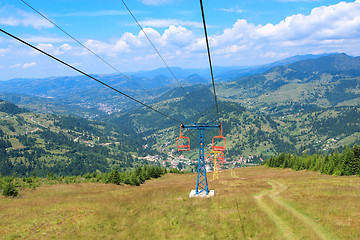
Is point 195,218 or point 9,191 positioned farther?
point 9,191

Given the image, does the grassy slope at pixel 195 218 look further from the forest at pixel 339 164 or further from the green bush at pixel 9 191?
the forest at pixel 339 164

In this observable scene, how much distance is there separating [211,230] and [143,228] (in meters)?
8.15

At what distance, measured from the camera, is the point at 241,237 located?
2239 cm

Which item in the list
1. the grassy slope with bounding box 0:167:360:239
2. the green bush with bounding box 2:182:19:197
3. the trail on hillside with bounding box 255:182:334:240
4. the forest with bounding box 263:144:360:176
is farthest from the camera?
the forest with bounding box 263:144:360:176

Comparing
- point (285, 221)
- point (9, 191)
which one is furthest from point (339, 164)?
point (9, 191)

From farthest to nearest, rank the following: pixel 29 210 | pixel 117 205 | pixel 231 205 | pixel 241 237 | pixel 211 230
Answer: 1. pixel 117 205
2. pixel 231 205
3. pixel 29 210
4. pixel 211 230
5. pixel 241 237

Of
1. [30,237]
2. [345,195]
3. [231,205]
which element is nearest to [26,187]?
[30,237]

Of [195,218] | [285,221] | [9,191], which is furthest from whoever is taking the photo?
[9,191]

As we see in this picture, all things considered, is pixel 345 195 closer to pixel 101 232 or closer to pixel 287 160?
pixel 101 232

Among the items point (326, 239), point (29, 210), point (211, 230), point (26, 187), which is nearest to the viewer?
point (326, 239)

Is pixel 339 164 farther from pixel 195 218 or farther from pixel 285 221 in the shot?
pixel 195 218

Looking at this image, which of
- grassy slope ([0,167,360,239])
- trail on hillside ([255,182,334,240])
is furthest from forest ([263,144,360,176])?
trail on hillside ([255,182,334,240])

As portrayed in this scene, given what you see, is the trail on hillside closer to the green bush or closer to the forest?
the forest

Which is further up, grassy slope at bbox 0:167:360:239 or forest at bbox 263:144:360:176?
grassy slope at bbox 0:167:360:239
